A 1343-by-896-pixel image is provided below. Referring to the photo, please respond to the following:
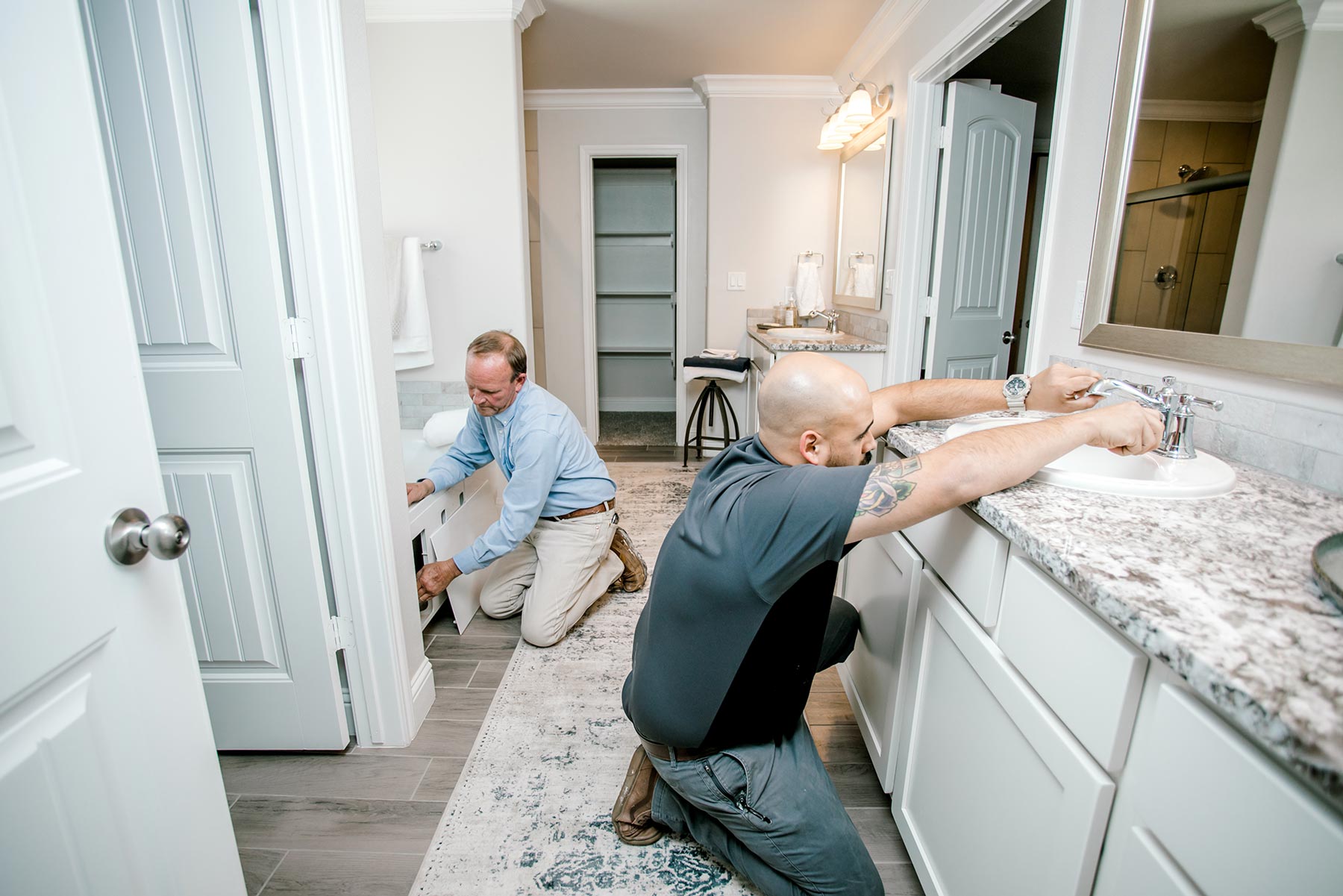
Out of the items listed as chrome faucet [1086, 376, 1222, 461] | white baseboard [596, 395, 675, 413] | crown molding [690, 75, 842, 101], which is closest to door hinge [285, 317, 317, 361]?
chrome faucet [1086, 376, 1222, 461]

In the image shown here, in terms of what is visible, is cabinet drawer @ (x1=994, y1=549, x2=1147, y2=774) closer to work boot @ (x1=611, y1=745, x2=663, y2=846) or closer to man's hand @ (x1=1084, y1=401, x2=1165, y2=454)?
man's hand @ (x1=1084, y1=401, x2=1165, y2=454)

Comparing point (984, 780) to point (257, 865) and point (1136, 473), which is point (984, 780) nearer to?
point (1136, 473)

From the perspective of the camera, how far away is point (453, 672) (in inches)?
77.3

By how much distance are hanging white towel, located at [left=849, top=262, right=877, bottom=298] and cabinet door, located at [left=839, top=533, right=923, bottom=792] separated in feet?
6.99

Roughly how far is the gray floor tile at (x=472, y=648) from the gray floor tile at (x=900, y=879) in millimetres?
1261

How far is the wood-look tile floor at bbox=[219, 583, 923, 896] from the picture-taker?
128 cm

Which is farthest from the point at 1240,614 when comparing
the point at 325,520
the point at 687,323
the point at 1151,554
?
the point at 687,323

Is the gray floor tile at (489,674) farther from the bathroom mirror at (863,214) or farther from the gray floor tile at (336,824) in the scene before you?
the bathroom mirror at (863,214)

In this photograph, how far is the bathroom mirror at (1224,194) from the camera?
38.1 inches

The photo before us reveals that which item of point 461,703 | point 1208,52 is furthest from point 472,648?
point 1208,52

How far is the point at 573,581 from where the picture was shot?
83.5 inches

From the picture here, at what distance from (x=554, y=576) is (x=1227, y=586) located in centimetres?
178

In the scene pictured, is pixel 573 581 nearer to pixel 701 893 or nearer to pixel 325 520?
pixel 325 520

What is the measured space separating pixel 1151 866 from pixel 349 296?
1621 millimetres
